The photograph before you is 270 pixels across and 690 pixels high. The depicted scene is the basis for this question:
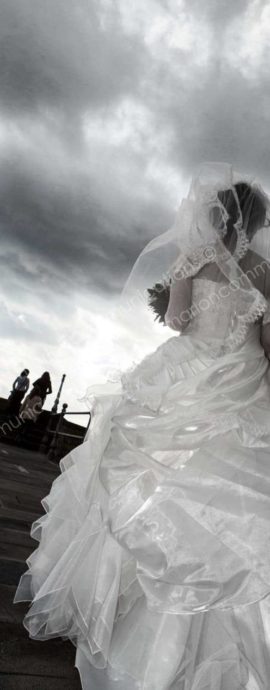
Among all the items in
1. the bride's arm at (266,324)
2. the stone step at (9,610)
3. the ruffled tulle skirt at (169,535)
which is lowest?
the stone step at (9,610)

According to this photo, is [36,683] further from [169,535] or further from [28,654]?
[169,535]

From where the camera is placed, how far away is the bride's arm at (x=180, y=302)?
1.94m

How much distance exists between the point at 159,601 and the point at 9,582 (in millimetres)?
1173

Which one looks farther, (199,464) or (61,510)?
(61,510)

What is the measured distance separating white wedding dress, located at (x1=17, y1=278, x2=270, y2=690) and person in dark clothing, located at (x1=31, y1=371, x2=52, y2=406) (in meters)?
8.25

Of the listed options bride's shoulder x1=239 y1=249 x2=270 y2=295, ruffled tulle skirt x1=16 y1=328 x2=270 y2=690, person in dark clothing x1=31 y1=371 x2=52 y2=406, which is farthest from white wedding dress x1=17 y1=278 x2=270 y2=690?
person in dark clothing x1=31 y1=371 x2=52 y2=406

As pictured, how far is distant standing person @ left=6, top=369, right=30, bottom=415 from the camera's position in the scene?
33.8ft

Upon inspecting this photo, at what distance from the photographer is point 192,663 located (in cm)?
128

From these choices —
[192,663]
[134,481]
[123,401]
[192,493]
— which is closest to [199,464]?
[192,493]

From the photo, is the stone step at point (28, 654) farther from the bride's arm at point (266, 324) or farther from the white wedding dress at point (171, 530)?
the bride's arm at point (266, 324)

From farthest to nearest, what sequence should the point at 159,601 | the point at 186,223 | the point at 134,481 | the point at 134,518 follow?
the point at 186,223, the point at 134,481, the point at 134,518, the point at 159,601

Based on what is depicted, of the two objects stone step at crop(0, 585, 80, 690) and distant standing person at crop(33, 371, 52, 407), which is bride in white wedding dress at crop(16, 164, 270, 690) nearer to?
stone step at crop(0, 585, 80, 690)

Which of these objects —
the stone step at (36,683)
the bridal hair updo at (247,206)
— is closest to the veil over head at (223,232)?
the bridal hair updo at (247,206)

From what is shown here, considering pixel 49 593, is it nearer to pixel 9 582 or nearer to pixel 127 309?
pixel 9 582
